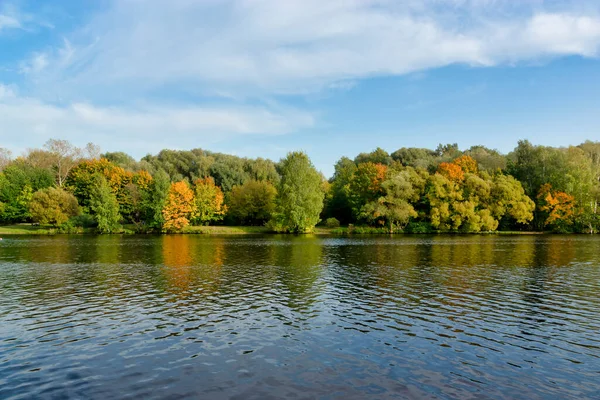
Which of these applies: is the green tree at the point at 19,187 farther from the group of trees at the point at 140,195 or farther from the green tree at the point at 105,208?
the green tree at the point at 105,208

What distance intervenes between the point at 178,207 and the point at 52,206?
29118mm

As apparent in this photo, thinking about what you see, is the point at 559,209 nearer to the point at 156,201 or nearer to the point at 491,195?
the point at 491,195

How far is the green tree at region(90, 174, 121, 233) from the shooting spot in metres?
97.8

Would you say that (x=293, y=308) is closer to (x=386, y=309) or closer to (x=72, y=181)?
(x=386, y=309)

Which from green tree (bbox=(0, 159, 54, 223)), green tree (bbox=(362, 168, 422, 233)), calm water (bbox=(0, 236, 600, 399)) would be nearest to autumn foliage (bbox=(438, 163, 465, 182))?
green tree (bbox=(362, 168, 422, 233))

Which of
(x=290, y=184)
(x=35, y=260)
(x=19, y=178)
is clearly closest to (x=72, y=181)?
(x=19, y=178)

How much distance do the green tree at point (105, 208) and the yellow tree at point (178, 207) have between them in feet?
36.6

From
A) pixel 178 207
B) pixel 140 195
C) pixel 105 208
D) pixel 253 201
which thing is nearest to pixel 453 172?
pixel 253 201

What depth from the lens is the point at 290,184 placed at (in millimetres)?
98562

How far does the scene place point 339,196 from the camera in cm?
11569

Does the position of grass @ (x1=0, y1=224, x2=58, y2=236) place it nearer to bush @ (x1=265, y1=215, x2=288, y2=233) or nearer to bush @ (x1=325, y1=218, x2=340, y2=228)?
bush @ (x1=265, y1=215, x2=288, y2=233)

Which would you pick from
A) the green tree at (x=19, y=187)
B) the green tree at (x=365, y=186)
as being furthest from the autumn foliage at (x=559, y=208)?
the green tree at (x=19, y=187)

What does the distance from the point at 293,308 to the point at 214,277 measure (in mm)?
12240

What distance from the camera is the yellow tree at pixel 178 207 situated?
102m
